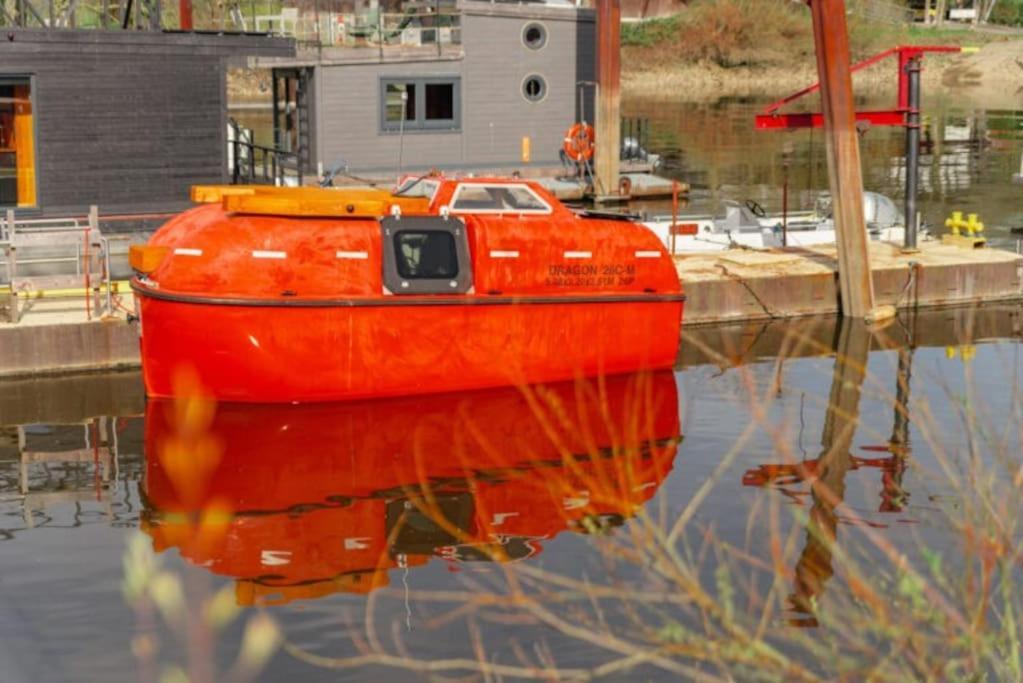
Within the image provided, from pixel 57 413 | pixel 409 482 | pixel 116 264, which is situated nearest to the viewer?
pixel 409 482

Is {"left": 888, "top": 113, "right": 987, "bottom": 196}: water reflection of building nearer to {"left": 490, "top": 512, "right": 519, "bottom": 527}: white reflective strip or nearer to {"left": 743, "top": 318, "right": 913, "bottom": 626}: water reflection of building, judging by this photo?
{"left": 743, "top": 318, "right": 913, "bottom": 626}: water reflection of building

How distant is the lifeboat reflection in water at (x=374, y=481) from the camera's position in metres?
12.4

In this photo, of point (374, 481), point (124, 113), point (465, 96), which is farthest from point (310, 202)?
point (465, 96)

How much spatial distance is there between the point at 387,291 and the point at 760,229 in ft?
34.9

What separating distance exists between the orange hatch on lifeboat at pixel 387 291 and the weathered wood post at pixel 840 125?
3.81m

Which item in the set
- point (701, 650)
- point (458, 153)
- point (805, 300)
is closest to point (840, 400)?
point (805, 300)

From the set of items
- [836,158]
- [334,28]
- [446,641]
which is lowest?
[446,641]

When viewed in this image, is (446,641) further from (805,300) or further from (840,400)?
(805,300)

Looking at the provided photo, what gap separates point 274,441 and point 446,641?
5712 mm

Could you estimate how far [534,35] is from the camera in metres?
36.4

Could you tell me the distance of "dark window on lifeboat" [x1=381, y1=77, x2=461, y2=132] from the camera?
35.5 metres

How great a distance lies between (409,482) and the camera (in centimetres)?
1470

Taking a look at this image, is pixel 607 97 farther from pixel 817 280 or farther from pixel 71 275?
pixel 71 275

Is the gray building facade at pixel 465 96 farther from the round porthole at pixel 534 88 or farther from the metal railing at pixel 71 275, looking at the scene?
the metal railing at pixel 71 275
